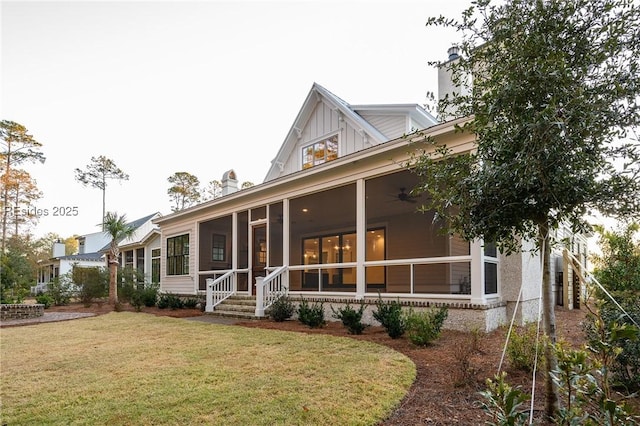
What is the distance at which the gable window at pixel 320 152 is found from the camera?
42.2 ft

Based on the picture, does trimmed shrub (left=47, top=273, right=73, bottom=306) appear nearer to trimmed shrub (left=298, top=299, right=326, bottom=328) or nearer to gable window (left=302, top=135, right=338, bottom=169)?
gable window (left=302, top=135, right=338, bottom=169)

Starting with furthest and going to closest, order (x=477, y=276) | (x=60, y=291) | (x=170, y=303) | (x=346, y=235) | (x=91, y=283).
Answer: (x=60, y=291), (x=91, y=283), (x=346, y=235), (x=170, y=303), (x=477, y=276)

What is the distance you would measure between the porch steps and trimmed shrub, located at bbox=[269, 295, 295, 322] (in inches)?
23.2

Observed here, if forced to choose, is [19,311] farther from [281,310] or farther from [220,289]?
[281,310]

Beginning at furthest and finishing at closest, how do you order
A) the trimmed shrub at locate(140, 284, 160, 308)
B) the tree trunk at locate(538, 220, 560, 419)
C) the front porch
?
the trimmed shrub at locate(140, 284, 160, 308) → the front porch → the tree trunk at locate(538, 220, 560, 419)

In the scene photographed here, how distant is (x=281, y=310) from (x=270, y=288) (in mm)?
1089

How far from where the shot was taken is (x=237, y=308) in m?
11.1

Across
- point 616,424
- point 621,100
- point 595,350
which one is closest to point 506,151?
point 621,100

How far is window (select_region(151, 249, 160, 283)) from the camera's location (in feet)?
69.0

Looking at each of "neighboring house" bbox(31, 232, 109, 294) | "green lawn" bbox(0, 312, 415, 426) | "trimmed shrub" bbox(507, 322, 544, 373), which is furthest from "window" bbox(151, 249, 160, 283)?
"trimmed shrub" bbox(507, 322, 544, 373)

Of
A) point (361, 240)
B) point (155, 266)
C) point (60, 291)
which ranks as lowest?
point (60, 291)

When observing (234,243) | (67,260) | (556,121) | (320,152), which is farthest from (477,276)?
(67,260)

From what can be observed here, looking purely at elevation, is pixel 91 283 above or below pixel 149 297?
above

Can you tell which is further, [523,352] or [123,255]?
[123,255]
